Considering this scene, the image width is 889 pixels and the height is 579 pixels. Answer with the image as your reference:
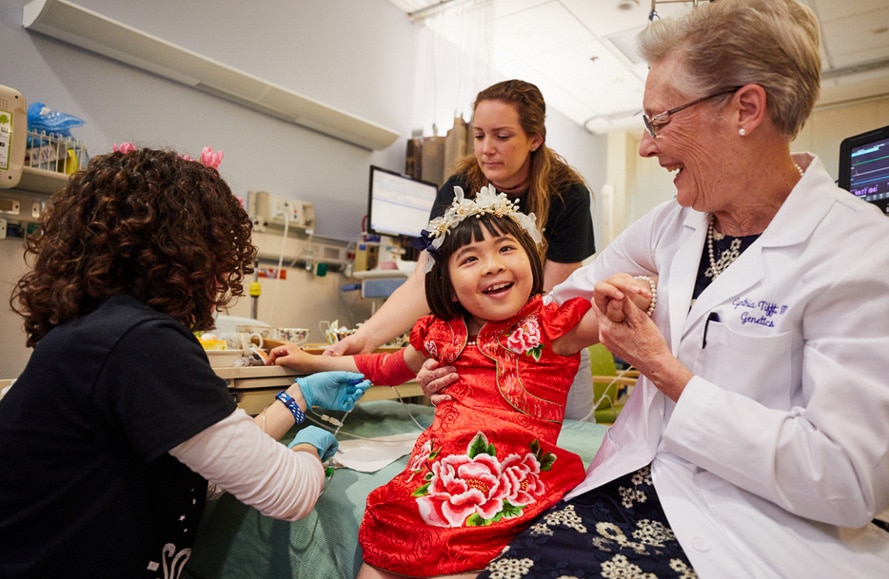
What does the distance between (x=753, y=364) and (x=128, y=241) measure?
1082mm

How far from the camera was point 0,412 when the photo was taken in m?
0.93

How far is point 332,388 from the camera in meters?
1.48

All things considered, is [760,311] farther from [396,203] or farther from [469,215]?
[396,203]

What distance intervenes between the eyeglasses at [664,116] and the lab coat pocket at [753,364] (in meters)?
0.42

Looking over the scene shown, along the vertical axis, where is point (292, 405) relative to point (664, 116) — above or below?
below

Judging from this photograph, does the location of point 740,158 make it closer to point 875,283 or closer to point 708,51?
point 708,51

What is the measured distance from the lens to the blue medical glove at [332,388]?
1.44 m

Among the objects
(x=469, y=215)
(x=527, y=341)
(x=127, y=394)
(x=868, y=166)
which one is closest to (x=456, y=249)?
(x=469, y=215)

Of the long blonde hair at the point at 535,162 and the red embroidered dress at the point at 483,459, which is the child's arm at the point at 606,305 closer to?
the red embroidered dress at the point at 483,459

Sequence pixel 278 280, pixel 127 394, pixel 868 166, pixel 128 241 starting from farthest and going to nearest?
pixel 278 280 < pixel 868 166 < pixel 128 241 < pixel 127 394

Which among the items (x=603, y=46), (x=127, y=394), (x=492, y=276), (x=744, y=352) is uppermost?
(x=603, y=46)

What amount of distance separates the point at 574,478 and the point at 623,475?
0.44ft

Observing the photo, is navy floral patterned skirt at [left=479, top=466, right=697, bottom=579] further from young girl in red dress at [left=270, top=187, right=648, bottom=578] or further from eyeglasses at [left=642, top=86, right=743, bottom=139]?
eyeglasses at [left=642, top=86, right=743, bottom=139]

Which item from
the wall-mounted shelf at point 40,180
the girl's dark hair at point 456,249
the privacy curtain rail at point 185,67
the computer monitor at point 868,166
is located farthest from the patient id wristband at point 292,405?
the privacy curtain rail at point 185,67
